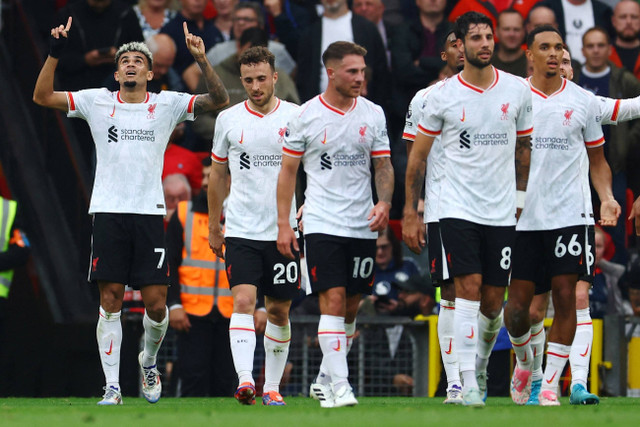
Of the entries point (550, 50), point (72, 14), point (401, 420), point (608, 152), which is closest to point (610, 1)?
point (608, 152)

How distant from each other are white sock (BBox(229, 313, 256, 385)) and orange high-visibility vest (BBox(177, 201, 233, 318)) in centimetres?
276

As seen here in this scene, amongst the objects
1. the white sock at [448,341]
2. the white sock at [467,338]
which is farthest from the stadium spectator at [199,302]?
the white sock at [467,338]

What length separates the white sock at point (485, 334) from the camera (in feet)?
35.4

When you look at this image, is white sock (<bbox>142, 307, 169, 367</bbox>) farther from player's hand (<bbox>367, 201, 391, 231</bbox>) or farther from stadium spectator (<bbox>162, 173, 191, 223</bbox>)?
stadium spectator (<bbox>162, 173, 191, 223</bbox>)

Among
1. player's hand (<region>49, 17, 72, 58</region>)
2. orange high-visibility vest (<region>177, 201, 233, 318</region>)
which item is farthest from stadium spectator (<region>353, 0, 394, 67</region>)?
player's hand (<region>49, 17, 72, 58</region>)

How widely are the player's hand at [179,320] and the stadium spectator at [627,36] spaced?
21.4 feet

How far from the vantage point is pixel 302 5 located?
58.1 ft

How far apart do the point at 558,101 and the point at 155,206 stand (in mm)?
3301

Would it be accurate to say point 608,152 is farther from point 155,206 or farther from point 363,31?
point 155,206

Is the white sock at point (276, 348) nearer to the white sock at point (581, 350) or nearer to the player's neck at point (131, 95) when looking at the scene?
the player's neck at point (131, 95)

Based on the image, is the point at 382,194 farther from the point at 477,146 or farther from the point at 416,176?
the point at 477,146

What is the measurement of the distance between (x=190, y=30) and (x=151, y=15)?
670 millimetres

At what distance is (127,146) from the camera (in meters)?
11.6

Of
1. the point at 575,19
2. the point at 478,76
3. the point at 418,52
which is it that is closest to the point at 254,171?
the point at 478,76
